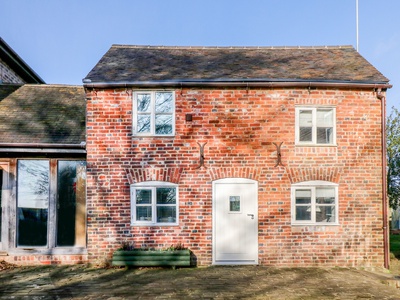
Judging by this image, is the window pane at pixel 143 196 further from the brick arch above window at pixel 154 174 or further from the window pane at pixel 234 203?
the window pane at pixel 234 203

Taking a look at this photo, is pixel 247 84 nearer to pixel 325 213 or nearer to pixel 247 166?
pixel 247 166

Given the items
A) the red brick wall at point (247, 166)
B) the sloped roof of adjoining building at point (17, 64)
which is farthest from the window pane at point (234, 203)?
the sloped roof of adjoining building at point (17, 64)

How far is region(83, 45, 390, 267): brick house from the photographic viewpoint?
1066cm

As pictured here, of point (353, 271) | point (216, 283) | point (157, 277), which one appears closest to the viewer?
point (216, 283)

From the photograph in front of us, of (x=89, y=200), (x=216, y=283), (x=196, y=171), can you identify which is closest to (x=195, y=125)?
(x=196, y=171)

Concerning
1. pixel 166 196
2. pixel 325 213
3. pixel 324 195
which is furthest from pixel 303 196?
pixel 166 196

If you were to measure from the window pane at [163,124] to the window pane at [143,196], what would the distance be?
1.78 meters

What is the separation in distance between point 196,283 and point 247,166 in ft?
11.9

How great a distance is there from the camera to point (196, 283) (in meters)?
8.77

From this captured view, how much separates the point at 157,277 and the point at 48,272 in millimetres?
2987

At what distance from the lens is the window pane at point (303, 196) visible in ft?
35.6

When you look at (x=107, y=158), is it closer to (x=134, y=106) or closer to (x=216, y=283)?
(x=134, y=106)

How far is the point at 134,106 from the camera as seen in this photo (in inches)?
431

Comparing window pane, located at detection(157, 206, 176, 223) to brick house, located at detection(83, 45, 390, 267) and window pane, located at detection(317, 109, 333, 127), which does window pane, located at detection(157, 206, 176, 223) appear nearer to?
brick house, located at detection(83, 45, 390, 267)
